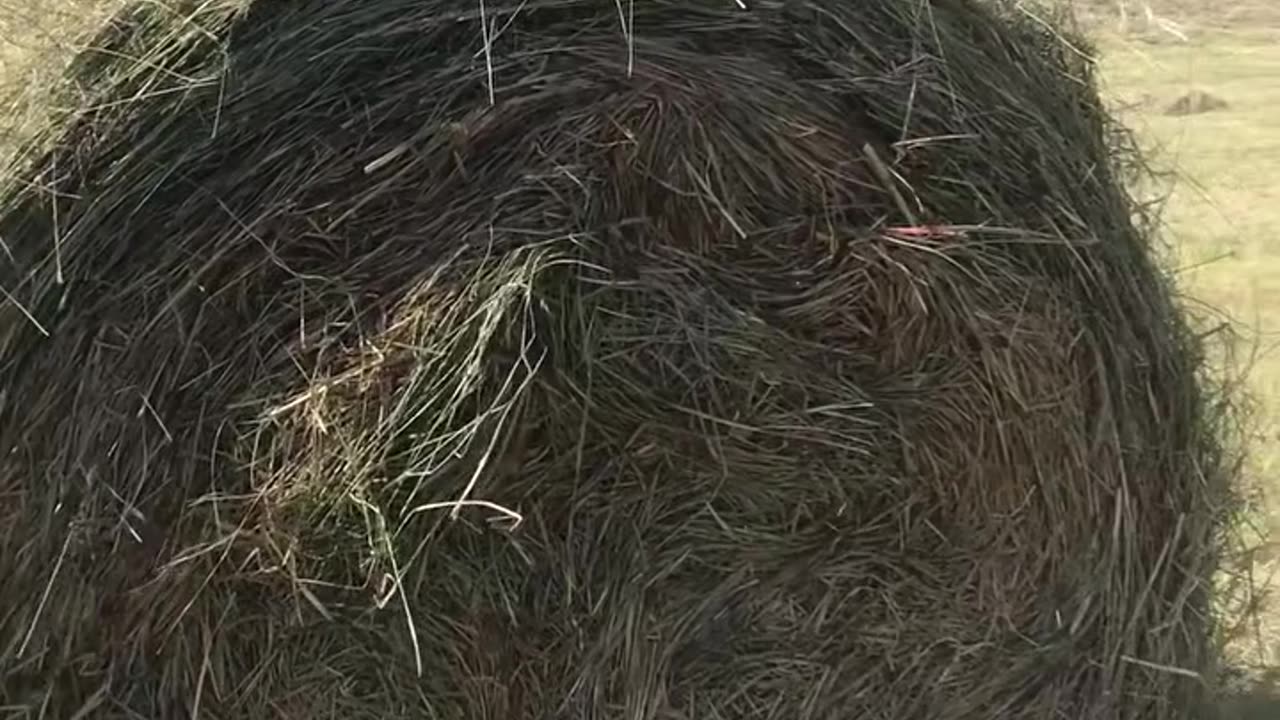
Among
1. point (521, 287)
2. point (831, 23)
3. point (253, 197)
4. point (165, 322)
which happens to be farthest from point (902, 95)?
point (165, 322)

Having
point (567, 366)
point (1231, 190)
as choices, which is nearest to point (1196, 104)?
point (1231, 190)

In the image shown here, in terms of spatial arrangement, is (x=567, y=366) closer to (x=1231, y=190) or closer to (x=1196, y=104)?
(x=1231, y=190)

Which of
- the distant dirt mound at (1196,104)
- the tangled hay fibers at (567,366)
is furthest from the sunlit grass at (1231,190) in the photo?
the tangled hay fibers at (567,366)

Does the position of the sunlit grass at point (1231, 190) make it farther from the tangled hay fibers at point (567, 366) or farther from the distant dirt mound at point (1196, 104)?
the tangled hay fibers at point (567, 366)

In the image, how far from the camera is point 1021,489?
2.49 m

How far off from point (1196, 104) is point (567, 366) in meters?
4.48

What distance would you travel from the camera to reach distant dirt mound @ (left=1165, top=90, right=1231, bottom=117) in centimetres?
602

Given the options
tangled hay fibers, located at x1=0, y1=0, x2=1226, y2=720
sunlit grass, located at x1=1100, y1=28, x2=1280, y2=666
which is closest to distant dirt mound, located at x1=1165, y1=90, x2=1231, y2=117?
sunlit grass, located at x1=1100, y1=28, x2=1280, y2=666

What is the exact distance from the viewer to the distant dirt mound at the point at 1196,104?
6020 mm

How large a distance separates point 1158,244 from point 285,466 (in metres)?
1.49

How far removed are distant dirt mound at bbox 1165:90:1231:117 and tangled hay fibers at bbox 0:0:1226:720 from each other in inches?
145

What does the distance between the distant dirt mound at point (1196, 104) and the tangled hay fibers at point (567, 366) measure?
12.1ft

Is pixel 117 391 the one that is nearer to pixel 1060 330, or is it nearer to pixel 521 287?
pixel 521 287

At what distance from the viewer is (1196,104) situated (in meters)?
6.12
